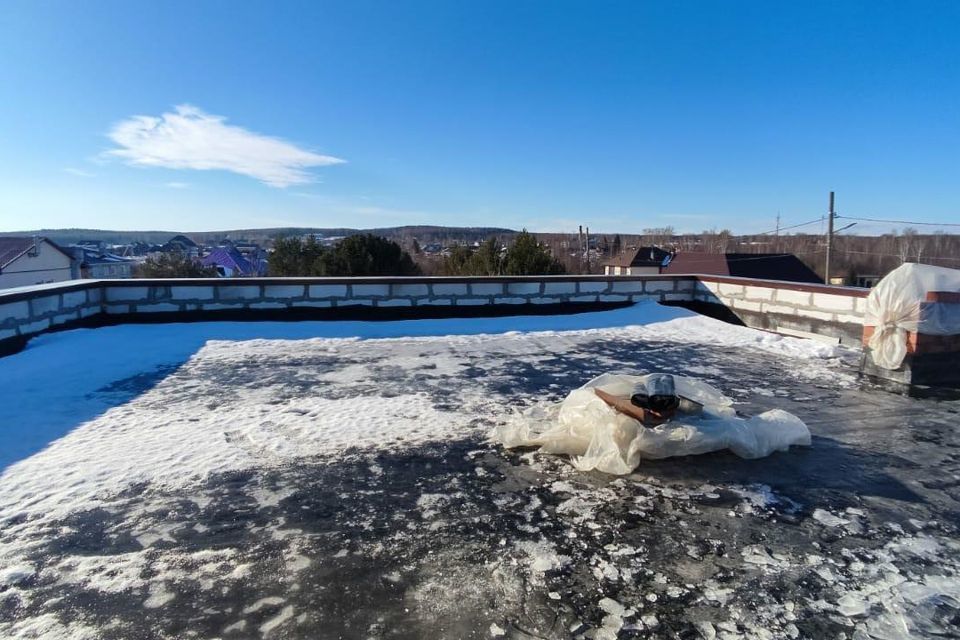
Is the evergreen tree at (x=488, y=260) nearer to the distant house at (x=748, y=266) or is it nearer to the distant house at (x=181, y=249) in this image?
the distant house at (x=748, y=266)

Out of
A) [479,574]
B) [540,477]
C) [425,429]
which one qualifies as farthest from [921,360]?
[479,574]

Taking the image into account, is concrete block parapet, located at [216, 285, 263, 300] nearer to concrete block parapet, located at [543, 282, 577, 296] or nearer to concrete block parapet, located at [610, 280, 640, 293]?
concrete block parapet, located at [543, 282, 577, 296]

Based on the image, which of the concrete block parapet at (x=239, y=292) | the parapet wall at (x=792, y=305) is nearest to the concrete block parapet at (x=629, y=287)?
the parapet wall at (x=792, y=305)

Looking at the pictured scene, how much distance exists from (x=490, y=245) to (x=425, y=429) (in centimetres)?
1897

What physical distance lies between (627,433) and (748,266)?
3165cm

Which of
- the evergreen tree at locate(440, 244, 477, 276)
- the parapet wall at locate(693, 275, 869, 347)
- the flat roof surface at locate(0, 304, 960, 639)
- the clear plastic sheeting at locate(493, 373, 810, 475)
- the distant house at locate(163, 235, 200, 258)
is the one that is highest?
the distant house at locate(163, 235, 200, 258)

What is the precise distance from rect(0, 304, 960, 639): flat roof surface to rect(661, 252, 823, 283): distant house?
87.9 ft

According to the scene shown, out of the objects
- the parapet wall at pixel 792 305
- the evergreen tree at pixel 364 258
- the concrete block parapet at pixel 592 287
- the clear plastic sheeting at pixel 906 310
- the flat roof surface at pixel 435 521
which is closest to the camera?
the flat roof surface at pixel 435 521

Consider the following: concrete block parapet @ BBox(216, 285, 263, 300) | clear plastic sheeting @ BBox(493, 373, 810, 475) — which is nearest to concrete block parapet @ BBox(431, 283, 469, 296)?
concrete block parapet @ BBox(216, 285, 263, 300)

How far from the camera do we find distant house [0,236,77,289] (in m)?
24.8

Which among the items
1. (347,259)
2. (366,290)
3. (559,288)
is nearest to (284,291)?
(366,290)

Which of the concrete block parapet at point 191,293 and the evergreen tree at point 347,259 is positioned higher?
the evergreen tree at point 347,259

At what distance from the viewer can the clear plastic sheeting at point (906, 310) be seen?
13.9ft

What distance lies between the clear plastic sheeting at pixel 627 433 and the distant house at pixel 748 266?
2708cm
